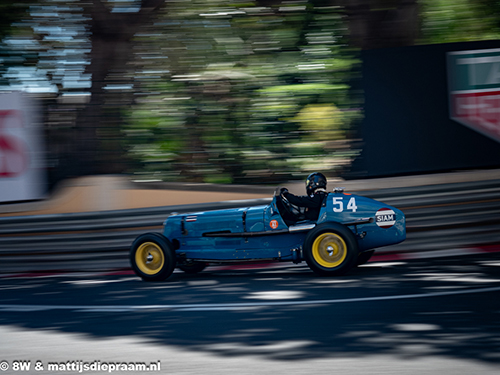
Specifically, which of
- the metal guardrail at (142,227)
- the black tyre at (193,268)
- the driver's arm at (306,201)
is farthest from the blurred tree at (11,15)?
the driver's arm at (306,201)

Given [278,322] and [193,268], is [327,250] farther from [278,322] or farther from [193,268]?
[278,322]

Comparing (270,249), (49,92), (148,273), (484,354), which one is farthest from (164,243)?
(484,354)

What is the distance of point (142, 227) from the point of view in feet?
34.1

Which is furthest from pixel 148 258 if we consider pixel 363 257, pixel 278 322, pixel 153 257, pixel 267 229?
pixel 278 322

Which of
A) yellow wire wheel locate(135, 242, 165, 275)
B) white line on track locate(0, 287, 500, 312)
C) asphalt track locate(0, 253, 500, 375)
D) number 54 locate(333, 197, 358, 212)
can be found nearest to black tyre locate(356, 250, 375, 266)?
asphalt track locate(0, 253, 500, 375)

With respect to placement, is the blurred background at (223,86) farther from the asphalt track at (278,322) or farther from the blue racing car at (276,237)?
the asphalt track at (278,322)

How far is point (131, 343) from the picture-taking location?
17.0 ft

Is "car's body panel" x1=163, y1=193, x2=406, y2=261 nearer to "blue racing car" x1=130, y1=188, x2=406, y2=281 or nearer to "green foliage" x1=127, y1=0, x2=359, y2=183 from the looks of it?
"blue racing car" x1=130, y1=188, x2=406, y2=281

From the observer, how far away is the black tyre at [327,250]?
7.88 meters

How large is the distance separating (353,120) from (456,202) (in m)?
2.26

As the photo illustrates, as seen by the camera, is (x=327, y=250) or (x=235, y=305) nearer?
(x=235, y=305)

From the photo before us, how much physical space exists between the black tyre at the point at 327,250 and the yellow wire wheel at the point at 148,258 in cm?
220

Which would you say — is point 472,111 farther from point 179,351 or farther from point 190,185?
point 179,351

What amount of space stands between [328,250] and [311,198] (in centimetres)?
80
